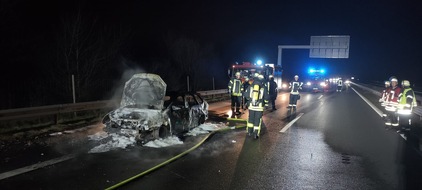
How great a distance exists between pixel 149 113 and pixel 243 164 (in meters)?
2.74

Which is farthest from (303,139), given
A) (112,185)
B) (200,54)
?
(200,54)

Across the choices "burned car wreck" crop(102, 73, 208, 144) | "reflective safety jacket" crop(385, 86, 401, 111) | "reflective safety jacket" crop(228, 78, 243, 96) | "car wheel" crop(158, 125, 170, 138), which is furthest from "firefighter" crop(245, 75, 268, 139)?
"reflective safety jacket" crop(385, 86, 401, 111)

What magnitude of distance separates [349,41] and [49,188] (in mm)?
34805

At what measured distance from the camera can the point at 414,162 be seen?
22.6ft

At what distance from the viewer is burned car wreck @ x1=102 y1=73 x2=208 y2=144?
25.5ft

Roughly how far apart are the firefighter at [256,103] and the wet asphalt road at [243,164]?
0.38m

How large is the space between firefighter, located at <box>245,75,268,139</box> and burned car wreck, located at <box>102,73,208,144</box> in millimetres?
1841

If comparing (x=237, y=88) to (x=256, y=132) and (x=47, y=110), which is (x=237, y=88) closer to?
(x=256, y=132)

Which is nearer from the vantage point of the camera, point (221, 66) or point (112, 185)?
point (112, 185)

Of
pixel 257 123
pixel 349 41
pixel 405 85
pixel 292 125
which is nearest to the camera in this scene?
pixel 257 123

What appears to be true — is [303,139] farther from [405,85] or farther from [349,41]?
[349,41]

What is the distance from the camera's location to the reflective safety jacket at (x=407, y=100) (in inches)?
381

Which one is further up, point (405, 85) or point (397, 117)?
point (405, 85)

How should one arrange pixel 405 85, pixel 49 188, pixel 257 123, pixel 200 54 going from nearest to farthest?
pixel 49 188, pixel 257 123, pixel 405 85, pixel 200 54
